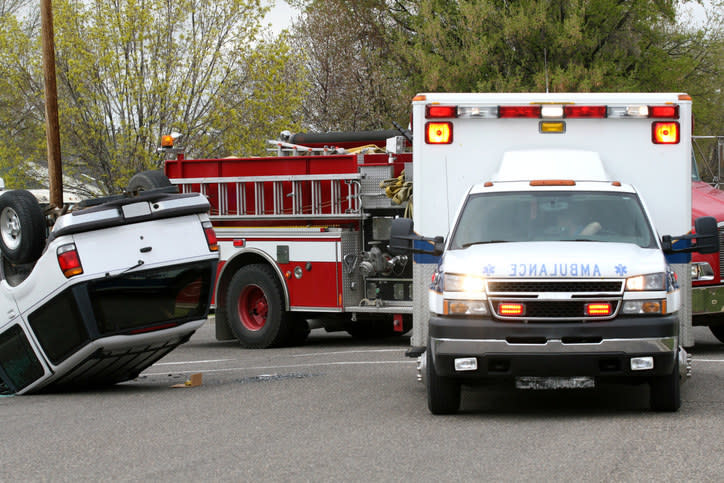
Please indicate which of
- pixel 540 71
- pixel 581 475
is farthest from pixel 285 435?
pixel 540 71

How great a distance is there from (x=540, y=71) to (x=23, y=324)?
85.5 ft

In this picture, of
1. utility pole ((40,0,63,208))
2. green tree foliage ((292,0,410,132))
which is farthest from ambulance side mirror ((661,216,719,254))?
green tree foliage ((292,0,410,132))

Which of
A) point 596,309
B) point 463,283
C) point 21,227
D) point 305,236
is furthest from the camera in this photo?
point 305,236

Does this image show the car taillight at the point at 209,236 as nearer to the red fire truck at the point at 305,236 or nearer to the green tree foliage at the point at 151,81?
the red fire truck at the point at 305,236

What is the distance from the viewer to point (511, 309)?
28.6 feet

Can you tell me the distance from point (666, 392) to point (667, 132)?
2612 mm

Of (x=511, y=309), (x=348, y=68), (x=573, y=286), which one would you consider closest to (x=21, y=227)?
(x=511, y=309)

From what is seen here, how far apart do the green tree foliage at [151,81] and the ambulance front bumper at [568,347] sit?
2268 centimetres

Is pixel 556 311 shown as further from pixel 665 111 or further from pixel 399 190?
pixel 399 190

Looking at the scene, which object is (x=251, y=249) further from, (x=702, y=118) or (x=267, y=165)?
(x=702, y=118)

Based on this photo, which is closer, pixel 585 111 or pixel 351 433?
pixel 351 433

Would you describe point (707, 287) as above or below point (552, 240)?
below

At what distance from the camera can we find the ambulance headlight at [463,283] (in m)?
8.80

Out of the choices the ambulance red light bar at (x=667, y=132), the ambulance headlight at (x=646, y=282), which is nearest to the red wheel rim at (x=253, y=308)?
the ambulance red light bar at (x=667, y=132)
